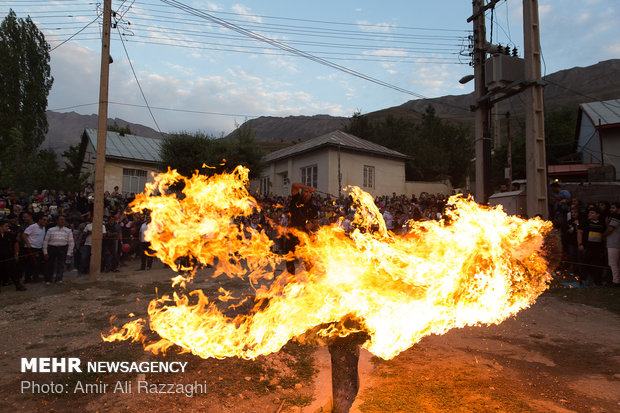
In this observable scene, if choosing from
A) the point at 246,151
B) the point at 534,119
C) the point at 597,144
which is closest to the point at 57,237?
the point at 534,119

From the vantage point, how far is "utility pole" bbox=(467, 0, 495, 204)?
12.5 meters

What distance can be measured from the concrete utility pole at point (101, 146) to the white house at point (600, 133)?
101ft

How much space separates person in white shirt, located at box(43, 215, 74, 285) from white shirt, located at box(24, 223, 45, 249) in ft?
1.46

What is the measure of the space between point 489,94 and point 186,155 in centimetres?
1971

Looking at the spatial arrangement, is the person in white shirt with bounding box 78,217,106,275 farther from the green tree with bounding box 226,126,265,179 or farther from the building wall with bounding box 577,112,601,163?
the building wall with bounding box 577,112,601,163

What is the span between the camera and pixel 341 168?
28.1 metres

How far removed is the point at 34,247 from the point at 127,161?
19997mm

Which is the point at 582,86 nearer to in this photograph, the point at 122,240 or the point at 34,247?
the point at 122,240

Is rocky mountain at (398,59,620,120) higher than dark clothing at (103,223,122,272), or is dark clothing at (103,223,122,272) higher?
rocky mountain at (398,59,620,120)

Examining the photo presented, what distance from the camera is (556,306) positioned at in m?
8.64

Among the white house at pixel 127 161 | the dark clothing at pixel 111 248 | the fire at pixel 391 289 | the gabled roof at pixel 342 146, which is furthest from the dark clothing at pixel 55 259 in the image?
the gabled roof at pixel 342 146

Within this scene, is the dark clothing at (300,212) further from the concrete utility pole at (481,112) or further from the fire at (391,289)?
the concrete utility pole at (481,112)

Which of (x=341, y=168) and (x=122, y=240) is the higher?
(x=341, y=168)

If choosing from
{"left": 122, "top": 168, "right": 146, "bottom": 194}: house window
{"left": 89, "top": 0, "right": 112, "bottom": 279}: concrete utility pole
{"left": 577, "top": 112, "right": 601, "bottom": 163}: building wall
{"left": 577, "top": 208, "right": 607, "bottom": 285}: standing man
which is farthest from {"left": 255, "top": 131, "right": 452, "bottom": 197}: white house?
{"left": 577, "top": 208, "right": 607, "bottom": 285}: standing man
